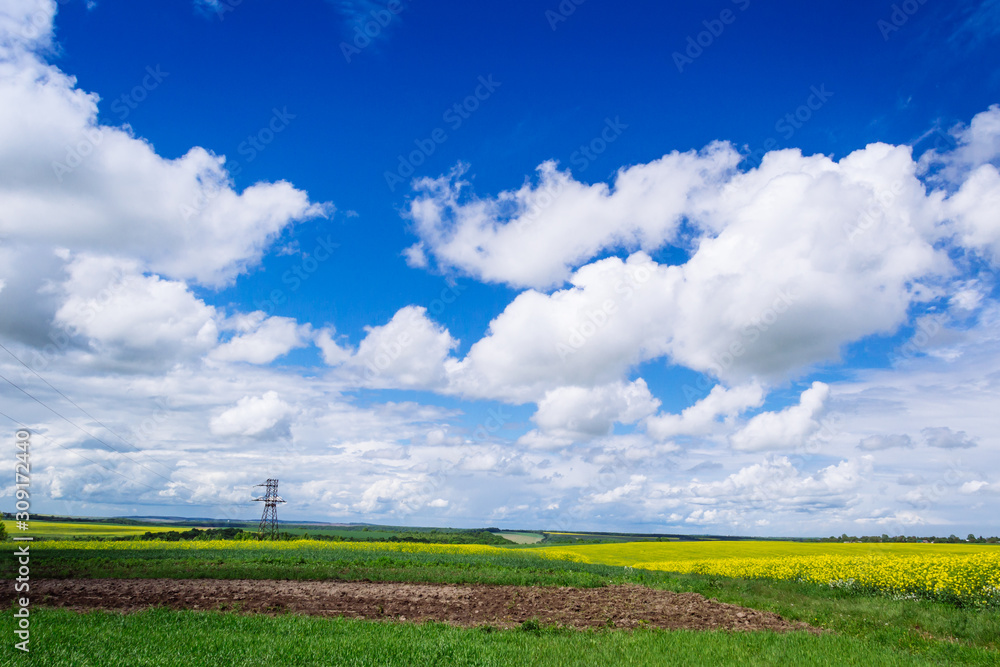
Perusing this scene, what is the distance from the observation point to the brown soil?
16156 mm

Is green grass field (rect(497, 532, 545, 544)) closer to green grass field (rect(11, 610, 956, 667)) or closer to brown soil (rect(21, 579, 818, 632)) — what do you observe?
brown soil (rect(21, 579, 818, 632))

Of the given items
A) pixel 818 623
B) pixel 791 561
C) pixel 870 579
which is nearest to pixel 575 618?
pixel 818 623

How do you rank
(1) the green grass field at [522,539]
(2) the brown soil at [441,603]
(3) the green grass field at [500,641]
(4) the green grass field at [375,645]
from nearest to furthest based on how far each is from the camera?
(4) the green grass field at [375,645], (3) the green grass field at [500,641], (2) the brown soil at [441,603], (1) the green grass field at [522,539]

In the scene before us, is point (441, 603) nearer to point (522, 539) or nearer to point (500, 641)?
point (500, 641)

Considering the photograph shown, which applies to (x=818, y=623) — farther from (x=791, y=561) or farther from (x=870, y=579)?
(x=791, y=561)

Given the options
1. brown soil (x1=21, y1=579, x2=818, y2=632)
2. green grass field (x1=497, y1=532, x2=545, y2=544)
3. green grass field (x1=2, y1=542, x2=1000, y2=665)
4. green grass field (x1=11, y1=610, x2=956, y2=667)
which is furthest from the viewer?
green grass field (x1=497, y1=532, x2=545, y2=544)

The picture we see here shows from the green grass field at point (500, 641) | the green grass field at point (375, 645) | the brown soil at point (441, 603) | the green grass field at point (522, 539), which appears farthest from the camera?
the green grass field at point (522, 539)

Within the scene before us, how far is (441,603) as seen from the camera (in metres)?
18.6

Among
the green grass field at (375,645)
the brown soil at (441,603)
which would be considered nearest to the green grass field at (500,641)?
the green grass field at (375,645)

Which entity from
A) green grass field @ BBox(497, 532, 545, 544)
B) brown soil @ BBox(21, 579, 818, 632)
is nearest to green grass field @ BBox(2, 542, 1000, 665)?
brown soil @ BBox(21, 579, 818, 632)

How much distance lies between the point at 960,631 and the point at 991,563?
1096cm

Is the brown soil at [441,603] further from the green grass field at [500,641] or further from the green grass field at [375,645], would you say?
the green grass field at [375,645]

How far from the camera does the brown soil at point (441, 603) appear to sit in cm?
1616

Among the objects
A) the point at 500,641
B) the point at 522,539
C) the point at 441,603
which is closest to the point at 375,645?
the point at 500,641
